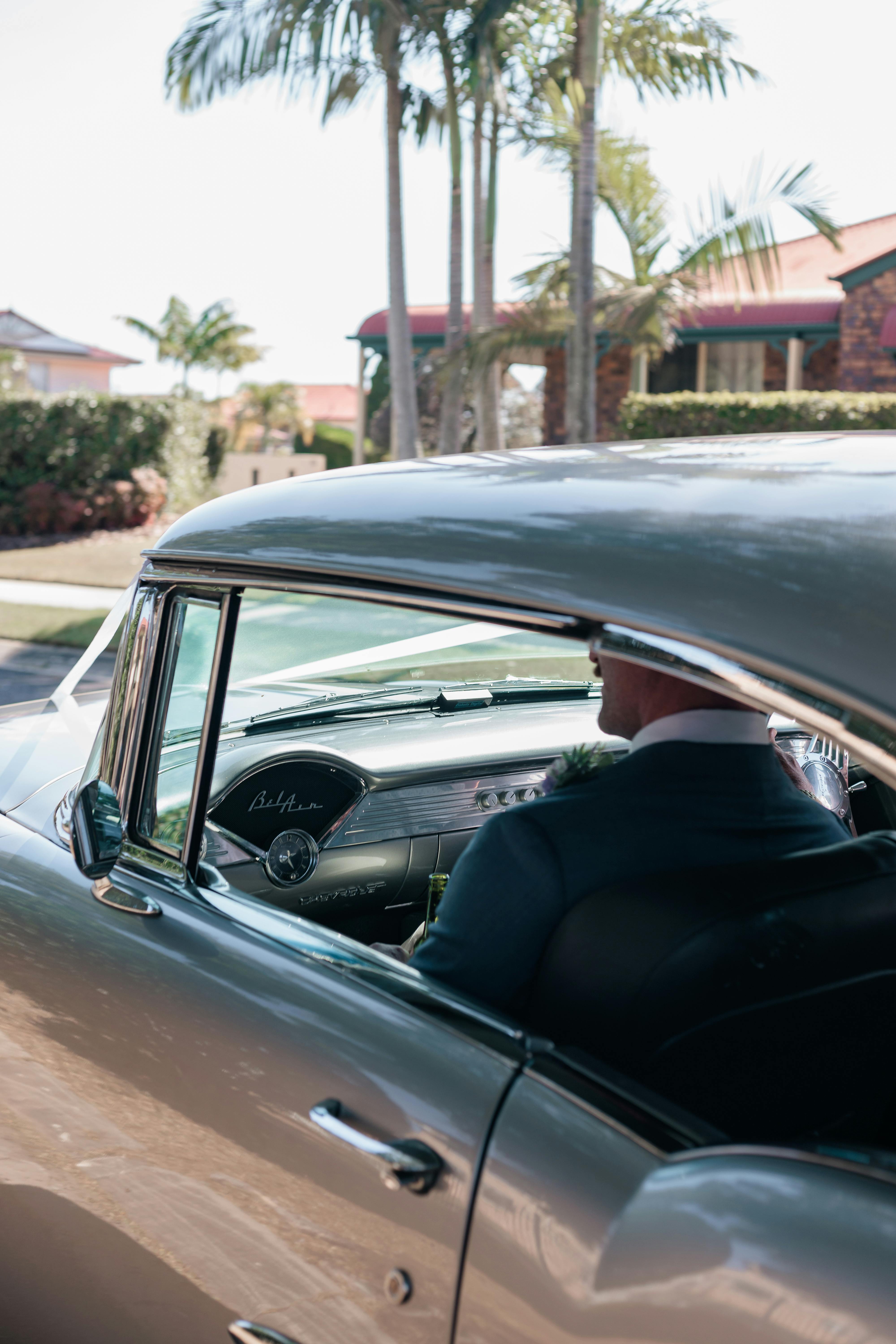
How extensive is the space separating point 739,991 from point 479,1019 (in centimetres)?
31

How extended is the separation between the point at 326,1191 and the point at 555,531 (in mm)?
781

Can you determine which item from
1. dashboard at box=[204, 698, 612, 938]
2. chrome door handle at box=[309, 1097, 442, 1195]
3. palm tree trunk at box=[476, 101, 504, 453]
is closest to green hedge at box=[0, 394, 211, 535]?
palm tree trunk at box=[476, 101, 504, 453]

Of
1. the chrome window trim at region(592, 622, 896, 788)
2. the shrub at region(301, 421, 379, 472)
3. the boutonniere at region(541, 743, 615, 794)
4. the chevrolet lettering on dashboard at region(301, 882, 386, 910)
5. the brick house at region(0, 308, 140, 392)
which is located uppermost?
the brick house at region(0, 308, 140, 392)

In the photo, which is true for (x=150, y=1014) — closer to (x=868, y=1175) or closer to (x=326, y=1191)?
(x=326, y=1191)

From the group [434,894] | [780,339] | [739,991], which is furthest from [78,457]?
[739,991]

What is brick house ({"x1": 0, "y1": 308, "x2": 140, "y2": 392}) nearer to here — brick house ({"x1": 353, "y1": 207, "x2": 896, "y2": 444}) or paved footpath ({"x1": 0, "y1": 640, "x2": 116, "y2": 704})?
brick house ({"x1": 353, "y1": 207, "x2": 896, "y2": 444})

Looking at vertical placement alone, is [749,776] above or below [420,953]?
above

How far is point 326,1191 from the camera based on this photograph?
1.38 meters

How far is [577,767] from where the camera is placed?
1.71 m

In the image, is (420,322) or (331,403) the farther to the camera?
(331,403)

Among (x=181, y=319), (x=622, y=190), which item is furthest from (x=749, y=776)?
(x=181, y=319)

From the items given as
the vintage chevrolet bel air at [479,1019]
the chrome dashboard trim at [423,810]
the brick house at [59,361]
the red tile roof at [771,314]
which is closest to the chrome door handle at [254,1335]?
the vintage chevrolet bel air at [479,1019]

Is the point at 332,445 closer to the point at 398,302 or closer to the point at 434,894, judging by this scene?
the point at 398,302

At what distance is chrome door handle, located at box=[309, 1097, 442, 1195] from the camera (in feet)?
4.17
